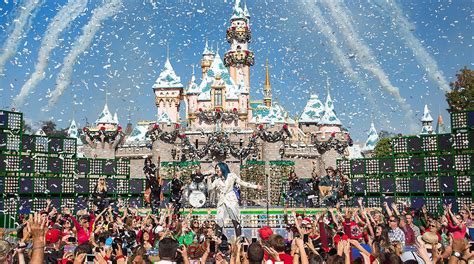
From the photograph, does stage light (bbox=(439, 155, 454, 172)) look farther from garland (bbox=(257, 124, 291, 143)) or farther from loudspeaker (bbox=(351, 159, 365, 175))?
garland (bbox=(257, 124, 291, 143))

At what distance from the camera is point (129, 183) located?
3212 centimetres

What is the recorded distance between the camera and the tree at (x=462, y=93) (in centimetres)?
4609

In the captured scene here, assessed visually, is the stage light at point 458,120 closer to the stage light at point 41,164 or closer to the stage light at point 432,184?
the stage light at point 432,184

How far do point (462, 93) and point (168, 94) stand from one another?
40926 millimetres

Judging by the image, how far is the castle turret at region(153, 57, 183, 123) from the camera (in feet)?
242

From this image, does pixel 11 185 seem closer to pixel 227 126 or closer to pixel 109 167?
pixel 109 167

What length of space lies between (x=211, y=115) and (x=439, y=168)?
44.5 meters

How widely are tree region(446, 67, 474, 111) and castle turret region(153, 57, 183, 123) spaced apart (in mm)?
38502

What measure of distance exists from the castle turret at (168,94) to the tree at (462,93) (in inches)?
1516

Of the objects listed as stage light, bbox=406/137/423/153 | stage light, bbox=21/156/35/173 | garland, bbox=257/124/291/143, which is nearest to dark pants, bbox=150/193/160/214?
stage light, bbox=21/156/35/173

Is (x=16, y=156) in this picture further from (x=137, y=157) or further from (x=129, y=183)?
(x=137, y=157)

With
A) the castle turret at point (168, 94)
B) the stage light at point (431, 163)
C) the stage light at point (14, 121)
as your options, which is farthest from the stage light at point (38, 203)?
the castle turret at point (168, 94)

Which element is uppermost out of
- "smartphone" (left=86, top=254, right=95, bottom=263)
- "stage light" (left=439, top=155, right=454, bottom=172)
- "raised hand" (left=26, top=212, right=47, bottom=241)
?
"stage light" (left=439, top=155, right=454, bottom=172)

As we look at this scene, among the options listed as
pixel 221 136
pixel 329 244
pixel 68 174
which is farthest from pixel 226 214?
pixel 221 136
